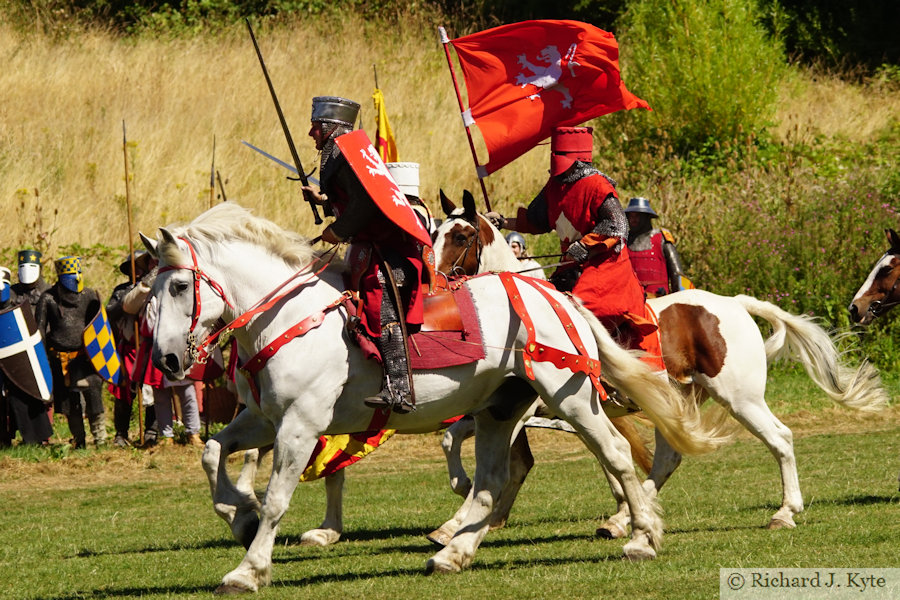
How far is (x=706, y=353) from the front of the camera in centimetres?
923

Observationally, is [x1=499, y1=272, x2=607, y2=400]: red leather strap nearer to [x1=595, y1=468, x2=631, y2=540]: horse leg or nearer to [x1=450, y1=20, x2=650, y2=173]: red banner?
[x1=595, y1=468, x2=631, y2=540]: horse leg

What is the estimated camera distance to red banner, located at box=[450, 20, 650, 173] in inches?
376

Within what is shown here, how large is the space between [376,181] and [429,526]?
11.9 ft

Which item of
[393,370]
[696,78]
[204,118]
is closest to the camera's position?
[393,370]

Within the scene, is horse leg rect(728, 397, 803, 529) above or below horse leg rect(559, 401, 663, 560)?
below

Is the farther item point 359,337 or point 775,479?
point 775,479

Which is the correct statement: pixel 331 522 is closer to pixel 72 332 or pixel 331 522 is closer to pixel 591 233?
pixel 591 233

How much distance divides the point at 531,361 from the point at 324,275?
1278mm

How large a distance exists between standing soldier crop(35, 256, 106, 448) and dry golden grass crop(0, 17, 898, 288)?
11.8 ft

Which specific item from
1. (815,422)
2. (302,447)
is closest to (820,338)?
(302,447)

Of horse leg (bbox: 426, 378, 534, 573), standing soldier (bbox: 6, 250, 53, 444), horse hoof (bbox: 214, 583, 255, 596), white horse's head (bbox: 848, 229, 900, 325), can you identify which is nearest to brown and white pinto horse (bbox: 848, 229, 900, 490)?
white horse's head (bbox: 848, 229, 900, 325)

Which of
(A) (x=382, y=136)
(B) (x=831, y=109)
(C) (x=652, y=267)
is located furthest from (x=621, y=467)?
(B) (x=831, y=109)

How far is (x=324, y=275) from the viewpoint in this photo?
23.0 ft

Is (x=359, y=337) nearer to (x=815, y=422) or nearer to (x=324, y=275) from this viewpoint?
(x=324, y=275)
